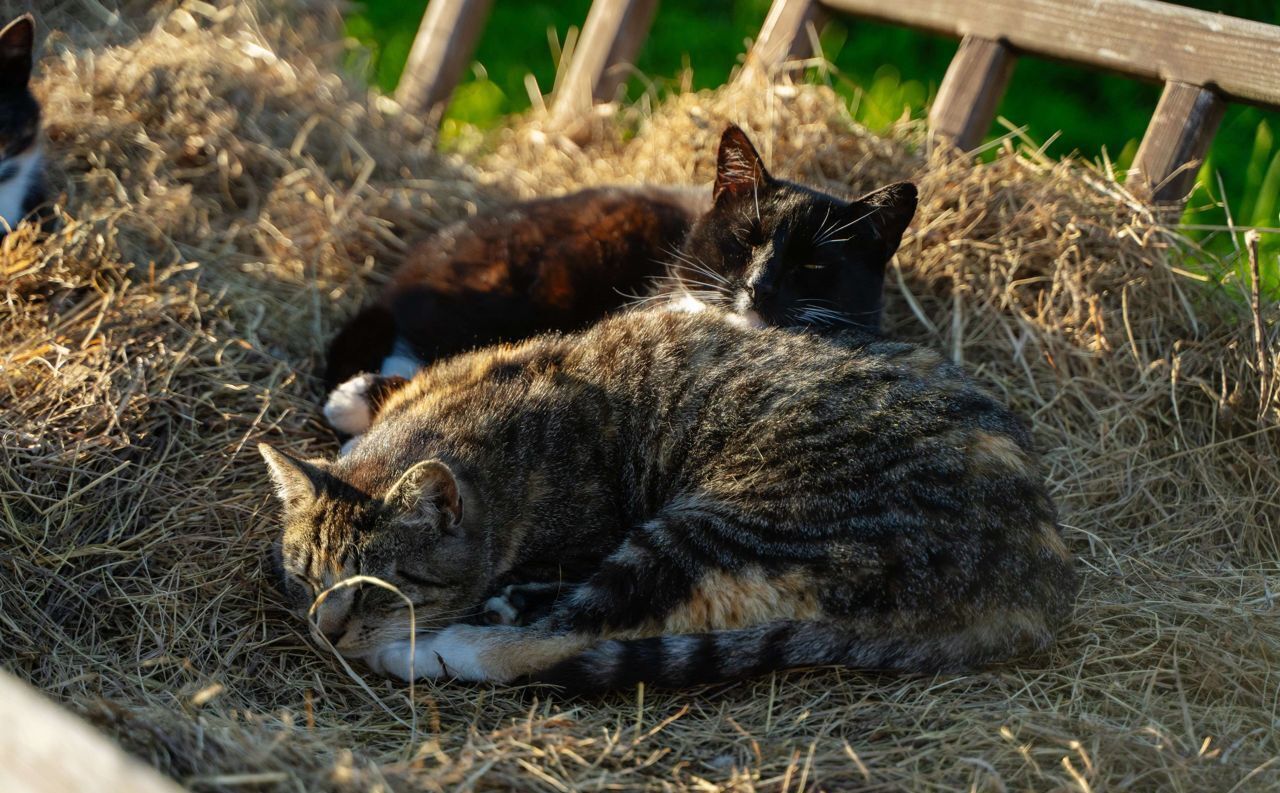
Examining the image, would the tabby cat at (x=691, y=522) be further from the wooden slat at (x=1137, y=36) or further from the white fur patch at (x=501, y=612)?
the wooden slat at (x=1137, y=36)

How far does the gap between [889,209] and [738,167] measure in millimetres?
548

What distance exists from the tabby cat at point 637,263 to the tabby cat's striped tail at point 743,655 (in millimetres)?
1189

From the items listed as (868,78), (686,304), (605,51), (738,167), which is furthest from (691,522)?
(868,78)

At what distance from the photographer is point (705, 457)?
3336 millimetres

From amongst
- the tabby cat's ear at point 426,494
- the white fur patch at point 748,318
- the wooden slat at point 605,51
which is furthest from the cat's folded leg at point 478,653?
the wooden slat at point 605,51

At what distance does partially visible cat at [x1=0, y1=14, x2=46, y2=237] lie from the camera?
415cm

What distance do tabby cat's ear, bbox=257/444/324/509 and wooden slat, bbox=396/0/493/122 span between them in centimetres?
348

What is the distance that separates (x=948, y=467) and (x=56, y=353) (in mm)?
2736

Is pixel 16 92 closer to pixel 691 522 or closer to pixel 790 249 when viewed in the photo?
pixel 790 249

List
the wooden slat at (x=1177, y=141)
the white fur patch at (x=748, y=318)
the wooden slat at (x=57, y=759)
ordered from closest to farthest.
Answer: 1. the wooden slat at (x=57, y=759)
2. the white fur patch at (x=748, y=318)
3. the wooden slat at (x=1177, y=141)

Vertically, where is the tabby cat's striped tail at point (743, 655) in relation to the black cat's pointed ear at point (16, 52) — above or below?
below

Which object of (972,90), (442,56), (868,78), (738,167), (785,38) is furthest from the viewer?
(868,78)

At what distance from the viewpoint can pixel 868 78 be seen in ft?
23.5

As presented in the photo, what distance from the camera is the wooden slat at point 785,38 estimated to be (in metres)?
5.30
